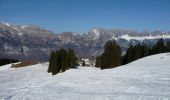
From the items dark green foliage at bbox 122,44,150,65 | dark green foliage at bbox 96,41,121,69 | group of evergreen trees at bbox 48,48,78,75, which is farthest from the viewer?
dark green foliage at bbox 122,44,150,65

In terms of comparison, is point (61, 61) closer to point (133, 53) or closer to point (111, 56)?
point (111, 56)

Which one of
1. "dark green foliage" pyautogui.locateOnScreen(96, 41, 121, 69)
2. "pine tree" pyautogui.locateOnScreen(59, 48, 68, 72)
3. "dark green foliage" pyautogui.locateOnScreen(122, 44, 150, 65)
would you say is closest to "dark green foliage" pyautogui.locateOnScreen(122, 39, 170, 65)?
"dark green foliage" pyautogui.locateOnScreen(122, 44, 150, 65)

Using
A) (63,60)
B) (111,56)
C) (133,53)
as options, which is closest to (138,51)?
(133,53)

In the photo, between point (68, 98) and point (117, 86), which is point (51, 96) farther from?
point (117, 86)

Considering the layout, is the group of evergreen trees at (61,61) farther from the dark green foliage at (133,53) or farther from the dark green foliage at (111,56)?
the dark green foliage at (133,53)

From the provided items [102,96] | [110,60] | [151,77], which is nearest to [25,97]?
[102,96]

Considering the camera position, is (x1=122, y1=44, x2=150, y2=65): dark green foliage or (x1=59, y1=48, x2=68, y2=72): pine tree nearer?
(x1=59, y1=48, x2=68, y2=72): pine tree

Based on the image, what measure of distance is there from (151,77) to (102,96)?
1226 centimetres

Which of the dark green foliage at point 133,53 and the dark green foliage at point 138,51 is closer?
the dark green foliage at point 133,53

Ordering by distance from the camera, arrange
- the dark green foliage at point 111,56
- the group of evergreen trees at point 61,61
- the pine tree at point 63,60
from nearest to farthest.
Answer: the dark green foliage at point 111,56
the group of evergreen trees at point 61,61
the pine tree at point 63,60

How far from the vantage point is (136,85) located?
26172 millimetres

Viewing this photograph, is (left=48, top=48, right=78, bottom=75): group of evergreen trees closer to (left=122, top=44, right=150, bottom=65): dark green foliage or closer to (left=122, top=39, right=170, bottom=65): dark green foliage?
(left=122, top=44, right=150, bottom=65): dark green foliage

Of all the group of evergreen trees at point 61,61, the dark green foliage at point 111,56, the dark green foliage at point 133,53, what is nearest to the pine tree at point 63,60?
the group of evergreen trees at point 61,61

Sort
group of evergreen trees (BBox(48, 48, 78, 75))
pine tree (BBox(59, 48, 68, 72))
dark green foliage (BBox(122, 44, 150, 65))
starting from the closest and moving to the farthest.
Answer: group of evergreen trees (BBox(48, 48, 78, 75)) < pine tree (BBox(59, 48, 68, 72)) < dark green foliage (BBox(122, 44, 150, 65))
